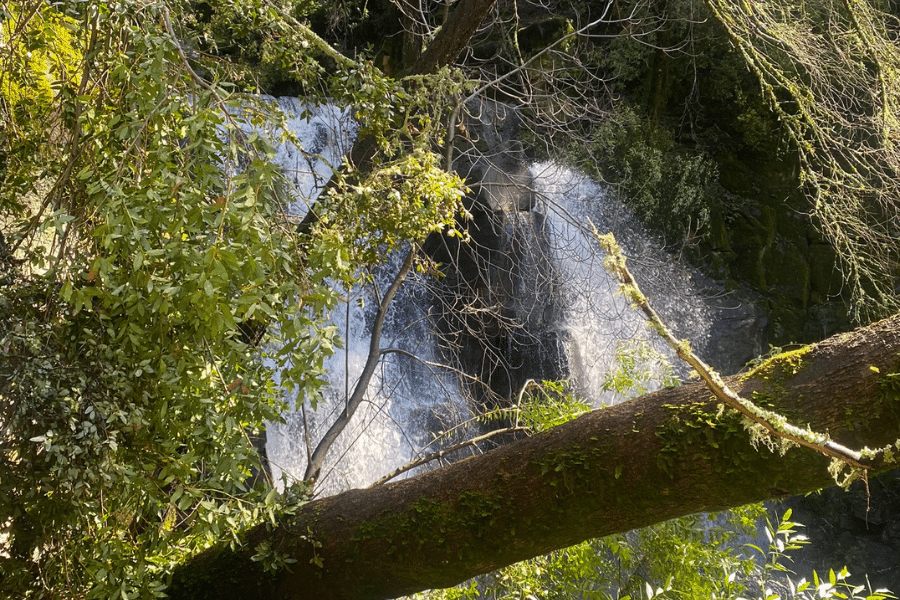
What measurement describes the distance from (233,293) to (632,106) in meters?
7.66

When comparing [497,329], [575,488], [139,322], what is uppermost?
[139,322]

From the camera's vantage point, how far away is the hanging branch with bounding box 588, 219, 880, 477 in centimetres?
142

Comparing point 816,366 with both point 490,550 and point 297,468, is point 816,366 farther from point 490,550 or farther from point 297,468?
point 297,468

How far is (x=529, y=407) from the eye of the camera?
3.88m

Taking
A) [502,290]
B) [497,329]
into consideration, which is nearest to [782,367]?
[502,290]

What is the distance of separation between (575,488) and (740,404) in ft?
1.90

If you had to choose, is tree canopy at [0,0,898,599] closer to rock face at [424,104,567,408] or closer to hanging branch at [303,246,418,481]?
hanging branch at [303,246,418,481]

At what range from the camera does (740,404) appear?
153cm

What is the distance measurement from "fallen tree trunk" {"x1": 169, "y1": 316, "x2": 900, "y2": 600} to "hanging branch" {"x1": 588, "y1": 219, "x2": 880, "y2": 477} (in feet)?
0.36

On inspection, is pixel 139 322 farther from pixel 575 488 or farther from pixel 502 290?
pixel 502 290

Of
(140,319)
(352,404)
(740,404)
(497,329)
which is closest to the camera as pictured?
(740,404)

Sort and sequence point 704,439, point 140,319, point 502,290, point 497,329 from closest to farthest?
point 704,439 < point 140,319 < point 502,290 < point 497,329

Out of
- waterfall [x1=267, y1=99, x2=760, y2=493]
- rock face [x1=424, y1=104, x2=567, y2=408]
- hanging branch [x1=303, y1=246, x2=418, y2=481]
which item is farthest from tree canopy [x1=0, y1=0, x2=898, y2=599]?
rock face [x1=424, y1=104, x2=567, y2=408]

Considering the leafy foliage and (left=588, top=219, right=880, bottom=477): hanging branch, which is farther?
the leafy foliage
